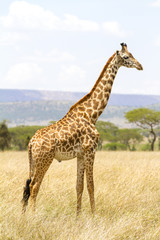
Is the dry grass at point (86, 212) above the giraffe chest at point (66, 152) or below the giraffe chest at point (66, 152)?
below

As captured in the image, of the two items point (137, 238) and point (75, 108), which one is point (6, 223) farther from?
point (75, 108)

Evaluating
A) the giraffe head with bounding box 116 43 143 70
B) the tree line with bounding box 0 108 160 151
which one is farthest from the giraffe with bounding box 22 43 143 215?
the tree line with bounding box 0 108 160 151

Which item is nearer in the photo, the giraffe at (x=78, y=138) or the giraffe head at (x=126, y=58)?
the giraffe at (x=78, y=138)

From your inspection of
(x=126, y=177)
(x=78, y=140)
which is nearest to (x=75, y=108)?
(x=78, y=140)

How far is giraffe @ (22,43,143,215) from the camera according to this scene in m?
6.69

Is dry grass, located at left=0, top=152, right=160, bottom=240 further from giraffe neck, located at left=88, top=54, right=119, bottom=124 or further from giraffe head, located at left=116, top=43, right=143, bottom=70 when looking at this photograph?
giraffe head, located at left=116, top=43, right=143, bottom=70

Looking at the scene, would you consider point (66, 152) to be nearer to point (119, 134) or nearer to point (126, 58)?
point (126, 58)

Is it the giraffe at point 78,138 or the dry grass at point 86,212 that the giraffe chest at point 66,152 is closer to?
the giraffe at point 78,138

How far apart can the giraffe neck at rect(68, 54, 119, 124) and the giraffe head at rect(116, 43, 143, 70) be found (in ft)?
0.43

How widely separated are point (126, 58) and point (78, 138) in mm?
1954

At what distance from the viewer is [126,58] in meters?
7.48

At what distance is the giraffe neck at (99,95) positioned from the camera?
746 cm

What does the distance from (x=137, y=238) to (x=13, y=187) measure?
3598mm

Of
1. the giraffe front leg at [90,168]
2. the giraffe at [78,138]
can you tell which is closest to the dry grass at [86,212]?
the giraffe front leg at [90,168]
